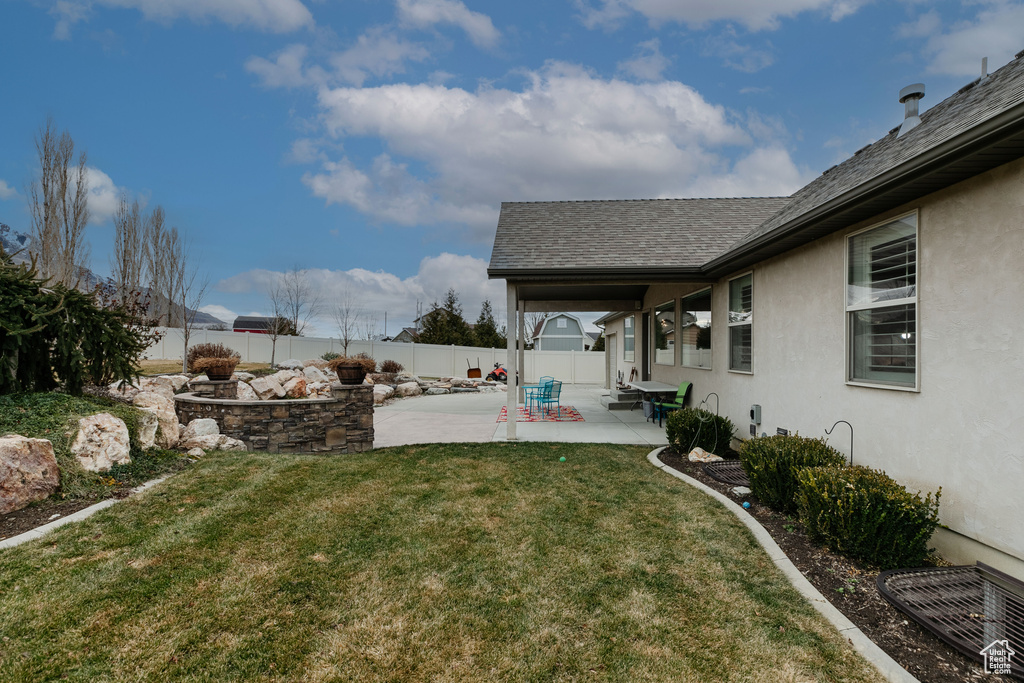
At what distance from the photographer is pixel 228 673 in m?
2.22

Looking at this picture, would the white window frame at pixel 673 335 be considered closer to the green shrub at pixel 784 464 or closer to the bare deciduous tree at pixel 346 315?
the green shrub at pixel 784 464

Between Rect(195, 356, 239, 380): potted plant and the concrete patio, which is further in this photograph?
Rect(195, 356, 239, 380): potted plant

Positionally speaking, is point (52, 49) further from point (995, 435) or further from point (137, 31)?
point (995, 435)

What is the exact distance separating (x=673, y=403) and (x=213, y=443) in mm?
8297

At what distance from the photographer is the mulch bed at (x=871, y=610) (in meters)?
2.29

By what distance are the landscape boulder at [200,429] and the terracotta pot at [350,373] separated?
1.92 metres

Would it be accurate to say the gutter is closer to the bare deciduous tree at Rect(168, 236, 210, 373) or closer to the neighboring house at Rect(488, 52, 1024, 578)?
the neighboring house at Rect(488, 52, 1024, 578)

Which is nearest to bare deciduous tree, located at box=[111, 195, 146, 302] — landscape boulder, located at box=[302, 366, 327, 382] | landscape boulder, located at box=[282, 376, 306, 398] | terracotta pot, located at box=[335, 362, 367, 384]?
landscape boulder, located at box=[302, 366, 327, 382]

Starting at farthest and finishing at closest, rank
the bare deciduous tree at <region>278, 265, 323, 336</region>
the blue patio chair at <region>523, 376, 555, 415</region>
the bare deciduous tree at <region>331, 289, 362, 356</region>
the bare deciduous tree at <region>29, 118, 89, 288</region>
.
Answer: the bare deciduous tree at <region>331, 289, 362, 356</region>
the bare deciduous tree at <region>278, 265, 323, 336</region>
the bare deciduous tree at <region>29, 118, 89, 288</region>
the blue patio chair at <region>523, 376, 555, 415</region>

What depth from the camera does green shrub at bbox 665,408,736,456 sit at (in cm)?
671

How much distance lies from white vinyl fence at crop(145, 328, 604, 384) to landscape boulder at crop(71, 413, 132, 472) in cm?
1608

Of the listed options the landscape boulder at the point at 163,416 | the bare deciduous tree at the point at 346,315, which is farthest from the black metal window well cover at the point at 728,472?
the bare deciduous tree at the point at 346,315

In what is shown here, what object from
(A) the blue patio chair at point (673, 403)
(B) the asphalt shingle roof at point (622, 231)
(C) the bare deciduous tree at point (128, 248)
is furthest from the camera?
(C) the bare deciduous tree at point (128, 248)

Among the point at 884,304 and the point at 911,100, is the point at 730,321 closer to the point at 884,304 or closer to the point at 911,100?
the point at 884,304
